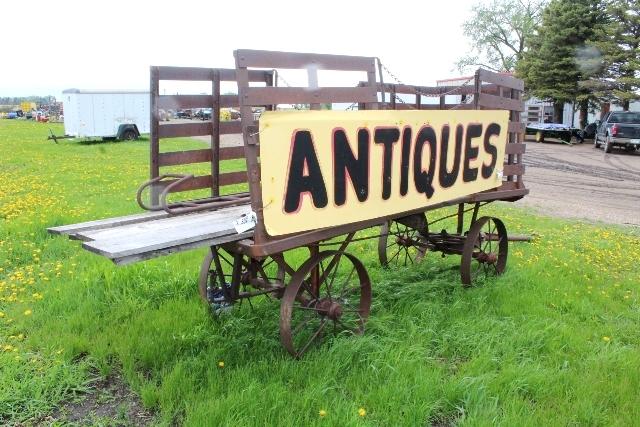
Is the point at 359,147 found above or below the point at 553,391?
above

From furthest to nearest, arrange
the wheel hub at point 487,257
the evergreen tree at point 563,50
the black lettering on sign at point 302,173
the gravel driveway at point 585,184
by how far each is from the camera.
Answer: the evergreen tree at point 563,50 → the gravel driveway at point 585,184 → the wheel hub at point 487,257 → the black lettering on sign at point 302,173

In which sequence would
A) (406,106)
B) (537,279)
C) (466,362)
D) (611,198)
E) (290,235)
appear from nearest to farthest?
(290,235) → (466,362) → (537,279) → (406,106) → (611,198)

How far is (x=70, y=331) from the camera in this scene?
14.4 ft

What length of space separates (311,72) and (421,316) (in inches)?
92.9

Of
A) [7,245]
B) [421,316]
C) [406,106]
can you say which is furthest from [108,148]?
[421,316]

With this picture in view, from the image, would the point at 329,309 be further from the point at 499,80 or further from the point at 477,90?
the point at 499,80

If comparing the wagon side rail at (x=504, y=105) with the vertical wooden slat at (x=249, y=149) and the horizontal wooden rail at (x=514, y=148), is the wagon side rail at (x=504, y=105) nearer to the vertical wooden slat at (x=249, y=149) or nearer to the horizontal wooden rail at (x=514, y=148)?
the horizontal wooden rail at (x=514, y=148)

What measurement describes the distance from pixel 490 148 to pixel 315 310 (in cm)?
255

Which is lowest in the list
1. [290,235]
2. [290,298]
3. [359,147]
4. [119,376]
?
[119,376]

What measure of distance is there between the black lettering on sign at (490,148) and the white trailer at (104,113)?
23.9m

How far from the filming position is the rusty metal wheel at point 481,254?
5.64 m

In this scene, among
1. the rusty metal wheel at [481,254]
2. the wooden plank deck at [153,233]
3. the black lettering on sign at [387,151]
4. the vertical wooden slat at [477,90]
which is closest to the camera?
the wooden plank deck at [153,233]

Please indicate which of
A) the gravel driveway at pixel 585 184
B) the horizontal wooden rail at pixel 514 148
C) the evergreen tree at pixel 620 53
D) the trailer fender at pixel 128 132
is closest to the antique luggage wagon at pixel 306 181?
the horizontal wooden rail at pixel 514 148

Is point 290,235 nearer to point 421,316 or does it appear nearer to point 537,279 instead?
point 421,316
